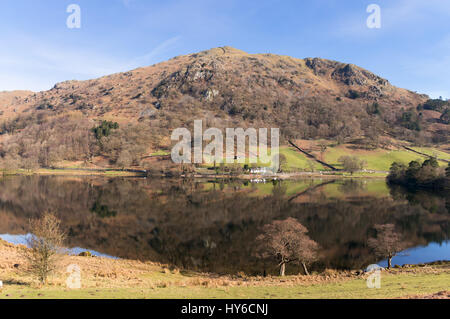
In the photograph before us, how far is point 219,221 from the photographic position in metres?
53.1

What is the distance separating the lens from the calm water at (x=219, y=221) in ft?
119

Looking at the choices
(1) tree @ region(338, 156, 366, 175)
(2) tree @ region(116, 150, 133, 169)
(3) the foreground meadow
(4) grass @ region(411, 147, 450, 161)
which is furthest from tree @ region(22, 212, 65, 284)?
(4) grass @ region(411, 147, 450, 161)

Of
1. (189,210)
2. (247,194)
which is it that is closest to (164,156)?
(247,194)

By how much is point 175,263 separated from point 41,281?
16353mm

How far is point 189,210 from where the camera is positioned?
61.4 metres

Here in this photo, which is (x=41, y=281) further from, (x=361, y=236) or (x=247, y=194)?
(x=247, y=194)

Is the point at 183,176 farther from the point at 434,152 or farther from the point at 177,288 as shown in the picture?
the point at 434,152

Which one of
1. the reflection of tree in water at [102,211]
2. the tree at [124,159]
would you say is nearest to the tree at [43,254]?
the reflection of tree in water at [102,211]

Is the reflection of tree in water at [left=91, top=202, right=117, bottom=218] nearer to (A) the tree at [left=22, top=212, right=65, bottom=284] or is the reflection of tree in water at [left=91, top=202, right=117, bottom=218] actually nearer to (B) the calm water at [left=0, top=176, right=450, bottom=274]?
(B) the calm water at [left=0, top=176, right=450, bottom=274]

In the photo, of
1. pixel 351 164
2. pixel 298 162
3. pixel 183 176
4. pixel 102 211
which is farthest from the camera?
pixel 298 162

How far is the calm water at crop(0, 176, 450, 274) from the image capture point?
36188mm

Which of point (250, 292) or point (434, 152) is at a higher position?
point (434, 152)

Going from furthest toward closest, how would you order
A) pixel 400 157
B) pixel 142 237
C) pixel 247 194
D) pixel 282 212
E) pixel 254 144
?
pixel 254 144
pixel 400 157
pixel 247 194
pixel 282 212
pixel 142 237

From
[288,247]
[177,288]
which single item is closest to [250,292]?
[177,288]
